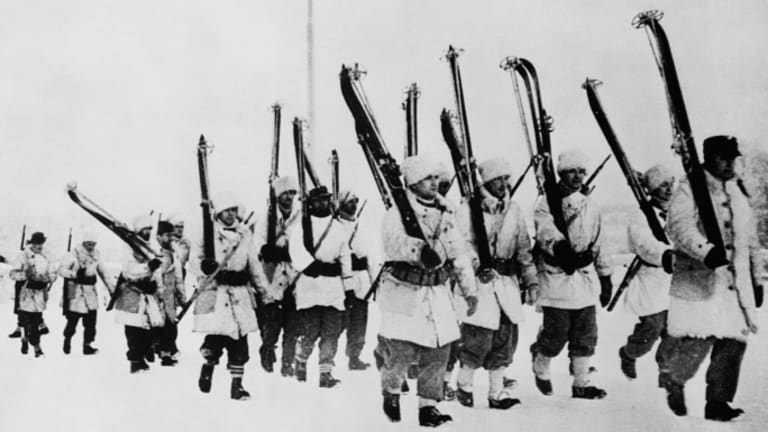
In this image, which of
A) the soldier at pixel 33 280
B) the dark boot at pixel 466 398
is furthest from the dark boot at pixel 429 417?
the soldier at pixel 33 280

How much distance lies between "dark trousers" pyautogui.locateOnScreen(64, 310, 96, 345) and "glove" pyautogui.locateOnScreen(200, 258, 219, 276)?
5.06 ft

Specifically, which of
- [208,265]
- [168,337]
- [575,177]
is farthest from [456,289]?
[168,337]

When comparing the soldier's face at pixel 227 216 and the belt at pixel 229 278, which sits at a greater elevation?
the soldier's face at pixel 227 216

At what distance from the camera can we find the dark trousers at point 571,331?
3.00m

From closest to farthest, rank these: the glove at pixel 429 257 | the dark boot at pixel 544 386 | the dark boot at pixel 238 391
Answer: the glove at pixel 429 257 < the dark boot at pixel 544 386 < the dark boot at pixel 238 391

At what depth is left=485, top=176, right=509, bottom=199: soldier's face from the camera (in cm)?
306

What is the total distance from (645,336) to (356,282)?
60.1 inches

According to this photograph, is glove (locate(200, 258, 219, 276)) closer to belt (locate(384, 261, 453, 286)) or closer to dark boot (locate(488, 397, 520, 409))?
belt (locate(384, 261, 453, 286))

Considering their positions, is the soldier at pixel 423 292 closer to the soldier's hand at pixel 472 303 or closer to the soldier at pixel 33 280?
the soldier's hand at pixel 472 303

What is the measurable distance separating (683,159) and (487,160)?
0.78 m

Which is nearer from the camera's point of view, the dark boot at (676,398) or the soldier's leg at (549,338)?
the dark boot at (676,398)

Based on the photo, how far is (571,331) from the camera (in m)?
3.03

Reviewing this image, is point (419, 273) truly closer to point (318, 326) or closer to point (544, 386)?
point (544, 386)

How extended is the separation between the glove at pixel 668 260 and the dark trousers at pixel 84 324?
3368 millimetres
